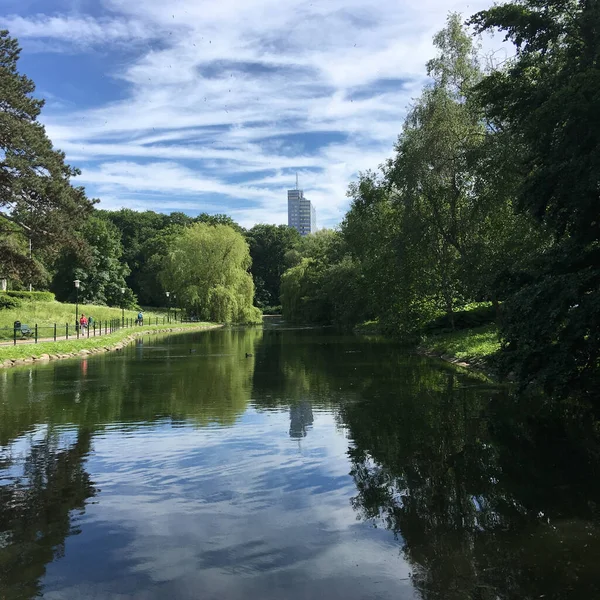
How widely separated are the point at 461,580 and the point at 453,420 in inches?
254

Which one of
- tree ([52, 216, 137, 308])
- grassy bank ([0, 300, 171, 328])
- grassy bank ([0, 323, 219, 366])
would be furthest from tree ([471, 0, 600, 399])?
tree ([52, 216, 137, 308])

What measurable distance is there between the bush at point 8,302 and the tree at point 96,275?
19339 mm

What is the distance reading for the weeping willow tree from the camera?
2297 inches

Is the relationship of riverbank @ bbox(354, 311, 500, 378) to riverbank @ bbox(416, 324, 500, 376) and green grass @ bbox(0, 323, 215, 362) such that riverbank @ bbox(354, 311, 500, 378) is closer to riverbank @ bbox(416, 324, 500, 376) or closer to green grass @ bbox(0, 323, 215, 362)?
riverbank @ bbox(416, 324, 500, 376)

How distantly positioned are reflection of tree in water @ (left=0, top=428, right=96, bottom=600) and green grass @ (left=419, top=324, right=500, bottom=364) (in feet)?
48.0

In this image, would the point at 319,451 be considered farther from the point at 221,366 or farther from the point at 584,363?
the point at 221,366

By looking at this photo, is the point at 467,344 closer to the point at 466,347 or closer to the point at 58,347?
the point at 466,347

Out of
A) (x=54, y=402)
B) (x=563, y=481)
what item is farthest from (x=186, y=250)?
(x=563, y=481)

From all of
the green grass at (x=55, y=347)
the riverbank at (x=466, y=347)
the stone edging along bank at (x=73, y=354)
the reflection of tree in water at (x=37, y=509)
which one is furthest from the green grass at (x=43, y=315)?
the reflection of tree in water at (x=37, y=509)

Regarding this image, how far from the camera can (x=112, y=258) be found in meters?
70.6

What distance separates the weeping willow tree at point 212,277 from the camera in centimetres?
5834

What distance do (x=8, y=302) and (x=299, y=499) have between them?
40422 mm

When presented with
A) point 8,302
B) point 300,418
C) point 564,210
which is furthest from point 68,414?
point 8,302

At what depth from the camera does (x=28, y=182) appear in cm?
2523
